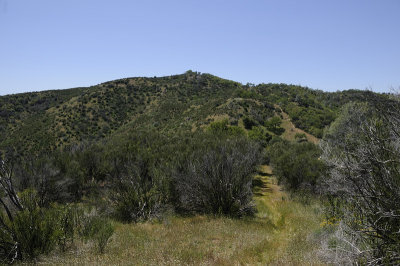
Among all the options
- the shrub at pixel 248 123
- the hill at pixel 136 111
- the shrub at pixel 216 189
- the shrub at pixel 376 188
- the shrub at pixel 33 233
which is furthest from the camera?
the hill at pixel 136 111

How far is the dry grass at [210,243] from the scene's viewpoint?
5992 mm

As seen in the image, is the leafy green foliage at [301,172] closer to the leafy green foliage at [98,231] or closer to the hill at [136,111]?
the leafy green foliage at [98,231]

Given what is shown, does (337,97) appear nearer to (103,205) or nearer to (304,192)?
(304,192)

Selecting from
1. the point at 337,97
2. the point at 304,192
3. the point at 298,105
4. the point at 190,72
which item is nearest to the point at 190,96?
the point at 190,72

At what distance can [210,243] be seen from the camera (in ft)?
25.1

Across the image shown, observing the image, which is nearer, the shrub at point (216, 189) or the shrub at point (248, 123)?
the shrub at point (216, 189)

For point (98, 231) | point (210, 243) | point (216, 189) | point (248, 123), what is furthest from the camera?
point (248, 123)

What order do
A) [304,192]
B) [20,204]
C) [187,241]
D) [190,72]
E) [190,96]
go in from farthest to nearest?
[190,72], [190,96], [304,192], [187,241], [20,204]

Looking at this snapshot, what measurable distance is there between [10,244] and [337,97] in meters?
92.1

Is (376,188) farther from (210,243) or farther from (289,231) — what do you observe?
(289,231)

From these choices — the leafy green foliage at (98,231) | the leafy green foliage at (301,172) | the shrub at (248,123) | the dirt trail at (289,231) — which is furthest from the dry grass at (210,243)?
the shrub at (248,123)

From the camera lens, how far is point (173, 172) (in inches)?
499

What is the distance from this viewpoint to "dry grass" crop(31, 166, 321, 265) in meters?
5.99

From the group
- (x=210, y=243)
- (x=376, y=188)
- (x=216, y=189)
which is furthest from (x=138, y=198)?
(x=376, y=188)
